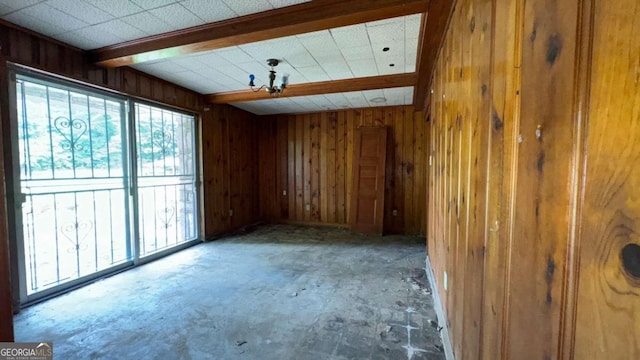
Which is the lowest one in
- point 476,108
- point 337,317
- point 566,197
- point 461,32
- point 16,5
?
point 337,317

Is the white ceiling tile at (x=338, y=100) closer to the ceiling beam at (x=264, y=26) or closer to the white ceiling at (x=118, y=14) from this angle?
the ceiling beam at (x=264, y=26)

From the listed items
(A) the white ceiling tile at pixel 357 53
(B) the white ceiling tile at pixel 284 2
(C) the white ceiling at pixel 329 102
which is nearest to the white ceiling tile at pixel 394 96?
(C) the white ceiling at pixel 329 102

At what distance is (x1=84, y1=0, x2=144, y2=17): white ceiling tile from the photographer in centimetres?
183

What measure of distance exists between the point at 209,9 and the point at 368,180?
12.3 ft

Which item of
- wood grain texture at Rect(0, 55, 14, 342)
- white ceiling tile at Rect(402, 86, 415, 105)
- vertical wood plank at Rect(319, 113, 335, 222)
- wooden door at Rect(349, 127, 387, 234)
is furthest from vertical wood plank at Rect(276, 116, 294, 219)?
wood grain texture at Rect(0, 55, 14, 342)

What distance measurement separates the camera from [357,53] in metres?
2.68

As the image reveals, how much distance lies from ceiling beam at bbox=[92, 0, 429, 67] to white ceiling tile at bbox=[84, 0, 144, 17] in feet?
1.13

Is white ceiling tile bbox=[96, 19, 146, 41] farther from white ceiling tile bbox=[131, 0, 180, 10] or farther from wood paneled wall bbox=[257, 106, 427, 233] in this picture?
wood paneled wall bbox=[257, 106, 427, 233]

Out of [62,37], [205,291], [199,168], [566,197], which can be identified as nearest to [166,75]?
[62,37]

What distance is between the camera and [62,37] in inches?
92.4

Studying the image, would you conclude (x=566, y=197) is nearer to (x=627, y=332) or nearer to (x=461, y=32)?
(x=627, y=332)

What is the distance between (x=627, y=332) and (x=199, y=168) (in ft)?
14.8

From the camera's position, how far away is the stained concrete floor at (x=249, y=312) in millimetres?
1797

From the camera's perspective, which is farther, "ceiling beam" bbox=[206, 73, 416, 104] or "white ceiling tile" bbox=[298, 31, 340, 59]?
"ceiling beam" bbox=[206, 73, 416, 104]
